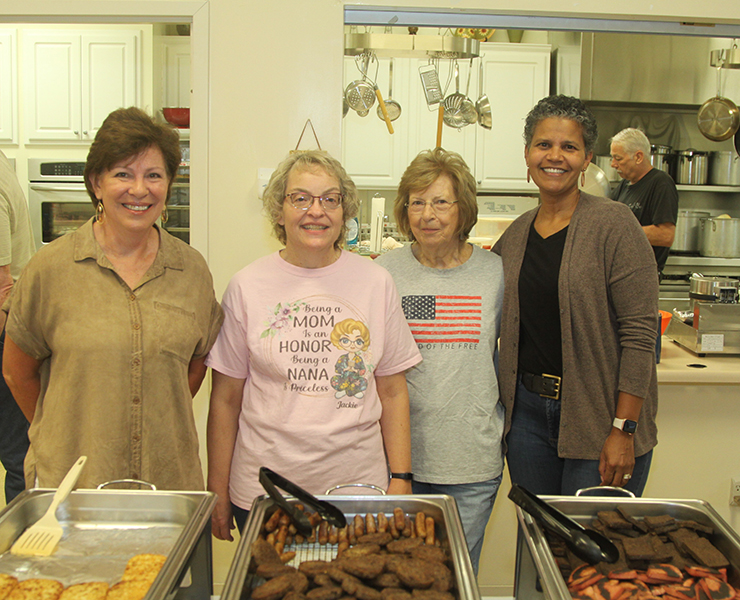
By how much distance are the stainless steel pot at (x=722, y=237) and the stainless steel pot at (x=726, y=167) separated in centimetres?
37

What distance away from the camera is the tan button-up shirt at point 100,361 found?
4.53 ft

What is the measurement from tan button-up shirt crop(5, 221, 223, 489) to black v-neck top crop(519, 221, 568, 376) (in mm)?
898

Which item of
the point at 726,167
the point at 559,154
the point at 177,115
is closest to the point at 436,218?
the point at 559,154

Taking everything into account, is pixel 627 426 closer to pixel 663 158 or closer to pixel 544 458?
pixel 544 458

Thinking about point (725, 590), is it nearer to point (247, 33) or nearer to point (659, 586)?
point (659, 586)

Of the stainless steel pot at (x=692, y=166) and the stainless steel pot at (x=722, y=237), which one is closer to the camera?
the stainless steel pot at (x=722, y=237)

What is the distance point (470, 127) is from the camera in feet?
17.1

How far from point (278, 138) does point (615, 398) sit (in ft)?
4.62

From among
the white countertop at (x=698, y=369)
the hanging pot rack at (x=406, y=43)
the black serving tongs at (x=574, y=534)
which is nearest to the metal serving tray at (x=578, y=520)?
the black serving tongs at (x=574, y=534)

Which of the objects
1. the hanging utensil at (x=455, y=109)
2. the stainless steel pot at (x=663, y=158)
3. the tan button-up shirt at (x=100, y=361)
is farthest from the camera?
the stainless steel pot at (x=663, y=158)

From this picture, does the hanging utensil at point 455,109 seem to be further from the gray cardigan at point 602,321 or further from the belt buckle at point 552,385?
the belt buckle at point 552,385

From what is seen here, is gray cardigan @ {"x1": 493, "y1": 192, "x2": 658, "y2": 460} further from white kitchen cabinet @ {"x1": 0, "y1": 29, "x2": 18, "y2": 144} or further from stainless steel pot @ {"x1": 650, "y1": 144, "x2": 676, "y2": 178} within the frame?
white kitchen cabinet @ {"x1": 0, "y1": 29, "x2": 18, "y2": 144}

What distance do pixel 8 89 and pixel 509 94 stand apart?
3782 mm

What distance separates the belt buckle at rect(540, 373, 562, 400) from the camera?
1.72 m
